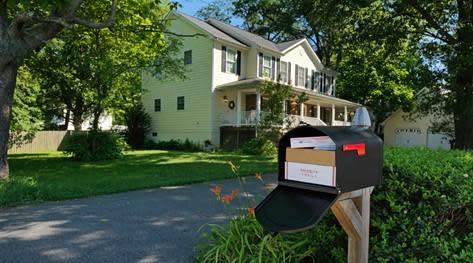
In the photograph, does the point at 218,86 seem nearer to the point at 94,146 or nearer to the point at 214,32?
the point at 214,32

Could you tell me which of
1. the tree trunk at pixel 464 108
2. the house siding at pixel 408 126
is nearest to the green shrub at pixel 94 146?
the tree trunk at pixel 464 108

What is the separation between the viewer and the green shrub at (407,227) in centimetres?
275

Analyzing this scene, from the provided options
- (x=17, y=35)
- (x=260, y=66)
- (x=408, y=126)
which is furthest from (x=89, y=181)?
(x=408, y=126)

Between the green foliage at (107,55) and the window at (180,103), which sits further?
the window at (180,103)

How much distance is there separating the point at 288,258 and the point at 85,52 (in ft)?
42.2

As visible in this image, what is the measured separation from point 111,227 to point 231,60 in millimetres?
18165

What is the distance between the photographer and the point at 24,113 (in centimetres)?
1917

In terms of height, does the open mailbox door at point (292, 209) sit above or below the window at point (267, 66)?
below

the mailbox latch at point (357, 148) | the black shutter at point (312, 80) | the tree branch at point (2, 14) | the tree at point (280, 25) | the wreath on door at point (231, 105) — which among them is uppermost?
the tree at point (280, 25)

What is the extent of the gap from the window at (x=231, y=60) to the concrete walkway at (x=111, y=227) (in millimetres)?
15537

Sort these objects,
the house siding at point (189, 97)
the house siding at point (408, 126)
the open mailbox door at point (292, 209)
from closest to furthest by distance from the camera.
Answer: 1. the open mailbox door at point (292, 209)
2. the house siding at point (189, 97)
3. the house siding at point (408, 126)

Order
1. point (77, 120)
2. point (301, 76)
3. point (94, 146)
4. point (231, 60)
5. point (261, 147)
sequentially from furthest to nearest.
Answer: point (301, 76), point (77, 120), point (231, 60), point (261, 147), point (94, 146)

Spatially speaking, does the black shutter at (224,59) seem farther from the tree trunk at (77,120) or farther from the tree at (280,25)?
the tree trunk at (77,120)

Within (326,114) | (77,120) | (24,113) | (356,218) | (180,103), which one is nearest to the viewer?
(356,218)
